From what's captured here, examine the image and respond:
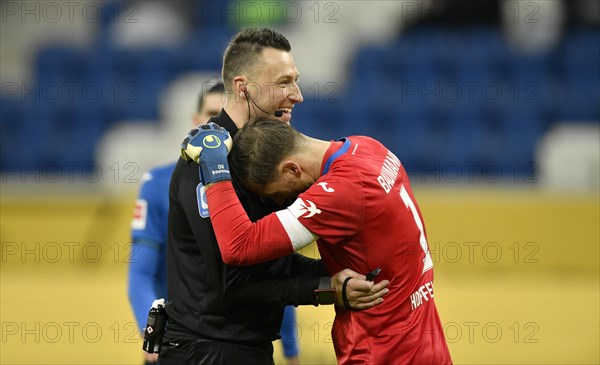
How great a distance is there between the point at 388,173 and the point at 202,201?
28.3 inches

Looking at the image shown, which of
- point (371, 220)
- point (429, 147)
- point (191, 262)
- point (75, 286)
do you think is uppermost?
point (371, 220)

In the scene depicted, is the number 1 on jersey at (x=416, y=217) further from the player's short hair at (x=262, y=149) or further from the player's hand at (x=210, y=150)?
the player's hand at (x=210, y=150)

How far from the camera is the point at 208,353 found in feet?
11.4

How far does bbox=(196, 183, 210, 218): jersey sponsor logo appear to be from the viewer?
3.38 metres

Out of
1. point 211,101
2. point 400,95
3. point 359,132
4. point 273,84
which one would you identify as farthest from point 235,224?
point 400,95

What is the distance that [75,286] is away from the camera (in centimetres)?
785

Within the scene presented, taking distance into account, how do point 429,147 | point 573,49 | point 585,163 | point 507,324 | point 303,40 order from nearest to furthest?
point 507,324
point 585,163
point 429,147
point 573,49
point 303,40

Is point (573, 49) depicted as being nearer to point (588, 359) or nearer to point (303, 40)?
point (303, 40)

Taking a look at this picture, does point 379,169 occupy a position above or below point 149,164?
above

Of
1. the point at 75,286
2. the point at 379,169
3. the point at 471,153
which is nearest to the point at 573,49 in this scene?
the point at 471,153

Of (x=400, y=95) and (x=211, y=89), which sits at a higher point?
(x=211, y=89)

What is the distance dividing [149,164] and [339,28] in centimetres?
371

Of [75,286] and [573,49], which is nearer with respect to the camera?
[75,286]

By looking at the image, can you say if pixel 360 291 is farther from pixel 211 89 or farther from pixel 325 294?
pixel 211 89
